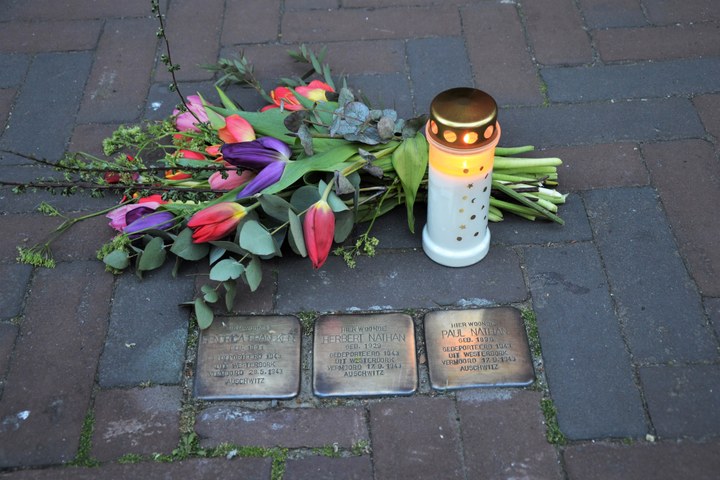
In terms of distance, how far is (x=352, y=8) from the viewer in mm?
2979

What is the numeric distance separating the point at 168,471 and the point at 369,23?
1.84 meters

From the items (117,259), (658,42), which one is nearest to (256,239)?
(117,259)

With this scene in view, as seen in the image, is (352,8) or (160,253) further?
(352,8)

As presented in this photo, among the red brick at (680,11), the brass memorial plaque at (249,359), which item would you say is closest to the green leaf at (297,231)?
the brass memorial plaque at (249,359)

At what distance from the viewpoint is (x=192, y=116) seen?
2.38m

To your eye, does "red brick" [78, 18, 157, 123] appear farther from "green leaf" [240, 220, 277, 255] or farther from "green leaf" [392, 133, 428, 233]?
"green leaf" [392, 133, 428, 233]

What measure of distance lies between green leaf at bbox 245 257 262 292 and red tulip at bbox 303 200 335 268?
160 mm

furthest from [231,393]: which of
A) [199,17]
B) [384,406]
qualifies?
[199,17]

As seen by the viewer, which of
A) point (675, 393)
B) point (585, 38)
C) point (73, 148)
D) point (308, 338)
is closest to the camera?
point (675, 393)

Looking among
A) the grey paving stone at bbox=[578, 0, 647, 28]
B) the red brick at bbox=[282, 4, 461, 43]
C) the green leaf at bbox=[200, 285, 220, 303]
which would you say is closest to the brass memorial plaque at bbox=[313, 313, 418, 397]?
the green leaf at bbox=[200, 285, 220, 303]

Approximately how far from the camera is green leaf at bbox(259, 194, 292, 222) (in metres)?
1.99

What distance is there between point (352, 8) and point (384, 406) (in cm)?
171

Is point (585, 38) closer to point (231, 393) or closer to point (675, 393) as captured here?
point (675, 393)

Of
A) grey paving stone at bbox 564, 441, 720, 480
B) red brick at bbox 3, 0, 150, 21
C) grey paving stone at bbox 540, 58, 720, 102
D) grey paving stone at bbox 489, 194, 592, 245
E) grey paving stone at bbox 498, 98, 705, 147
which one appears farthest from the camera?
red brick at bbox 3, 0, 150, 21
